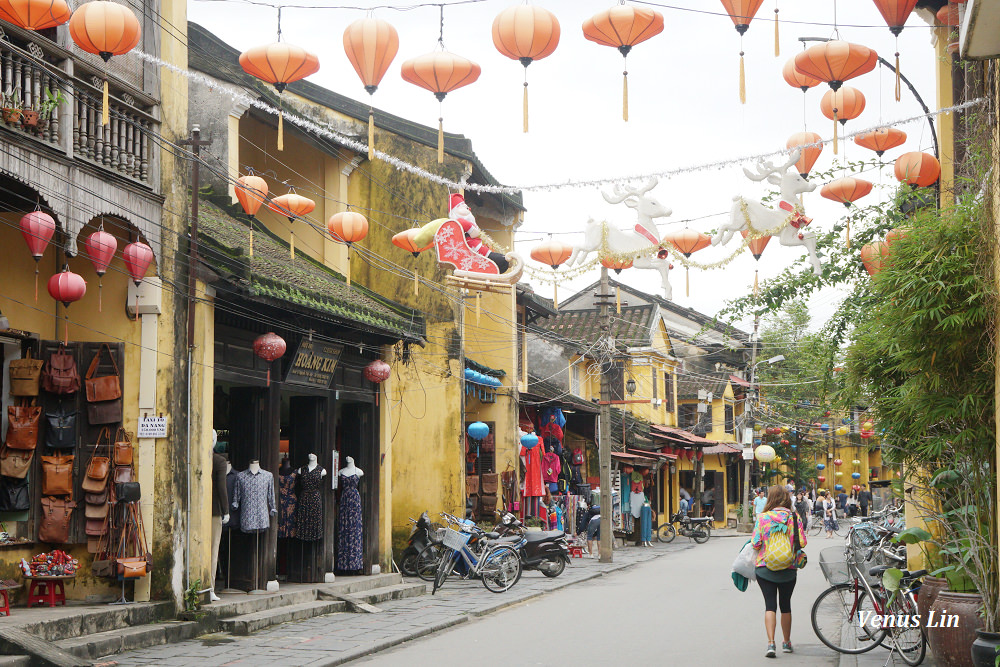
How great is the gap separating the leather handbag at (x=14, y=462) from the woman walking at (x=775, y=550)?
821cm

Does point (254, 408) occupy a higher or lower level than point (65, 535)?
higher

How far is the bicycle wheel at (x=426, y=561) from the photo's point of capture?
1878 cm

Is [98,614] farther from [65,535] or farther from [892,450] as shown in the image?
[892,450]

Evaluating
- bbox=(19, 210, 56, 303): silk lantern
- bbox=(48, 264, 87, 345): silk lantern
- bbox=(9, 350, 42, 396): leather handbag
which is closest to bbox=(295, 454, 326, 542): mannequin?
bbox=(9, 350, 42, 396): leather handbag

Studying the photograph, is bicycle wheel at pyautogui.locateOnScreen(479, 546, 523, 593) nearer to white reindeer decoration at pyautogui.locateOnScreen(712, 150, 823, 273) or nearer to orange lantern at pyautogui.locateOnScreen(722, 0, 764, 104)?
white reindeer decoration at pyautogui.locateOnScreen(712, 150, 823, 273)

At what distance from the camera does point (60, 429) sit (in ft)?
39.2

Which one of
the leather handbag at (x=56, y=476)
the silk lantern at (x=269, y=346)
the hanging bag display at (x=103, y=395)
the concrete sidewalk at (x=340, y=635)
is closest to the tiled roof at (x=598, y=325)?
the concrete sidewalk at (x=340, y=635)

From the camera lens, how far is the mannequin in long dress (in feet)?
55.1

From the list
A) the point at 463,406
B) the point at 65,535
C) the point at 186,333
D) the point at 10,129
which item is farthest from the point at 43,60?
the point at 463,406

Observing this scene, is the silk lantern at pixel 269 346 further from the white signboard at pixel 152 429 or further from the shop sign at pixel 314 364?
the white signboard at pixel 152 429

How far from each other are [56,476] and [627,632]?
7063 mm

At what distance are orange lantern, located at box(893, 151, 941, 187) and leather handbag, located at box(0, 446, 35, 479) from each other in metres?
10.7

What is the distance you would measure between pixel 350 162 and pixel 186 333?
25.1 ft

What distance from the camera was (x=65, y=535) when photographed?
11.8 meters
